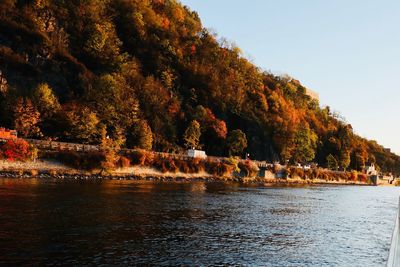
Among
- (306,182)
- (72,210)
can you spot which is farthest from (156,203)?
(306,182)

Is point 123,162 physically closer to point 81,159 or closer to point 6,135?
point 81,159

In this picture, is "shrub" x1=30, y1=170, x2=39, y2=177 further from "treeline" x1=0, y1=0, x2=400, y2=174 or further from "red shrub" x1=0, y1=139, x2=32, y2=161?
"treeline" x1=0, y1=0, x2=400, y2=174

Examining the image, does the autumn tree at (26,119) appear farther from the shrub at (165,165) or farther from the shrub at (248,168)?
the shrub at (248,168)

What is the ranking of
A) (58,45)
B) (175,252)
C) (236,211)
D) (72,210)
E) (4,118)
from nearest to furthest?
(175,252), (72,210), (236,211), (4,118), (58,45)

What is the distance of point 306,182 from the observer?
164 metres

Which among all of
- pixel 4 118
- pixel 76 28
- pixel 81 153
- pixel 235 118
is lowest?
pixel 81 153

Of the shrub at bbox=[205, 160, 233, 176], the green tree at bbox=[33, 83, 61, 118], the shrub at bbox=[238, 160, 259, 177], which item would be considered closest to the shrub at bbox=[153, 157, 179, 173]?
the shrub at bbox=[205, 160, 233, 176]

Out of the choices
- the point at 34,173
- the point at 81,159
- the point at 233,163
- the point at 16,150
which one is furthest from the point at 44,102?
the point at 233,163

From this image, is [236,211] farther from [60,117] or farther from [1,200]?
[60,117]

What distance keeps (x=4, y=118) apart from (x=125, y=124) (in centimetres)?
3146

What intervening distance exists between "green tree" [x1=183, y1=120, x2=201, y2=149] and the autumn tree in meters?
51.1

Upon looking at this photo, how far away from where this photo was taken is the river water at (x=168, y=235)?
70.9ft

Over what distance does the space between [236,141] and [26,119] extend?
7404 cm

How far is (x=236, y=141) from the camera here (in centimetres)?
14312
